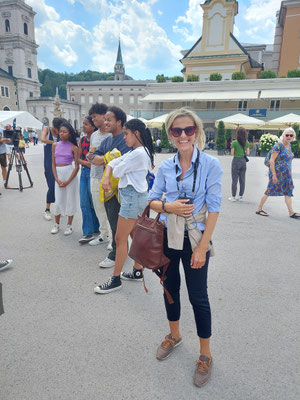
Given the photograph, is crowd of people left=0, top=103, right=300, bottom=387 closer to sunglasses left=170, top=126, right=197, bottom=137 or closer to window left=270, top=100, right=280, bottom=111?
sunglasses left=170, top=126, right=197, bottom=137

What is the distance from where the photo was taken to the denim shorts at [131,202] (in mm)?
3057

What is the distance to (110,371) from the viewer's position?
81.9 inches

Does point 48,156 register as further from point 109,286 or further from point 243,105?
point 243,105

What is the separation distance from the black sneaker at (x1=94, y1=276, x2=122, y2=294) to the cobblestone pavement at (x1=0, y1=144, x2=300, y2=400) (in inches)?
3.2

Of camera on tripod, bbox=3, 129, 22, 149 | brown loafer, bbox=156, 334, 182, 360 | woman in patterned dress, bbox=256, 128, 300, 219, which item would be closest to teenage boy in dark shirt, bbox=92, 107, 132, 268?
brown loafer, bbox=156, 334, 182, 360

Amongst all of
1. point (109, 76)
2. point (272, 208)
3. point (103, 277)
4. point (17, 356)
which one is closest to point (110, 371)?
point (17, 356)

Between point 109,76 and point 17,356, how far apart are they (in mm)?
140848

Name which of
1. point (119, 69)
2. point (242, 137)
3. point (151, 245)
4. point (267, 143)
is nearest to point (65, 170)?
point (151, 245)

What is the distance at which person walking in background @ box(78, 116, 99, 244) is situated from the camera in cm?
429

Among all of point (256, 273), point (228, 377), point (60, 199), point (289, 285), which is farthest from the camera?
point (60, 199)

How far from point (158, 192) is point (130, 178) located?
0.98 meters

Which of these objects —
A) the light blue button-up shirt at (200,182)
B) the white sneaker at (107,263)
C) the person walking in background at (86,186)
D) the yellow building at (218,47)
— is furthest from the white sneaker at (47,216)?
the yellow building at (218,47)

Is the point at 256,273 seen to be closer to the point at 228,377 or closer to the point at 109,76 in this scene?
the point at 228,377

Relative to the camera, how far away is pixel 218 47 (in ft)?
111
